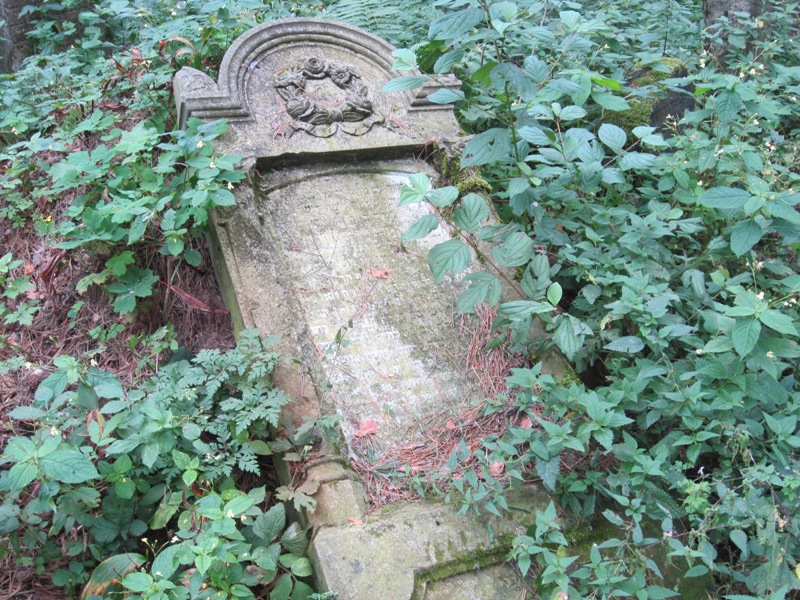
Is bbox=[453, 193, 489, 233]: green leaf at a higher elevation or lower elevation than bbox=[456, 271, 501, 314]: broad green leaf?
higher

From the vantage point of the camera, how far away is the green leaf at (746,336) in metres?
2.81

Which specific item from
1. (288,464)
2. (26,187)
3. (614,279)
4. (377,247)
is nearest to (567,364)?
(614,279)

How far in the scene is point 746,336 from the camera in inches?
111

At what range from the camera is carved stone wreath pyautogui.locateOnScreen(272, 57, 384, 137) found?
415cm

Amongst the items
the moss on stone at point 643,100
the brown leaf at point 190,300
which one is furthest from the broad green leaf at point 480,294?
the moss on stone at point 643,100

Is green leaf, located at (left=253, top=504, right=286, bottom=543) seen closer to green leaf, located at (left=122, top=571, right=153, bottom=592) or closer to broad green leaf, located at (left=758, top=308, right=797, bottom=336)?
green leaf, located at (left=122, top=571, right=153, bottom=592)

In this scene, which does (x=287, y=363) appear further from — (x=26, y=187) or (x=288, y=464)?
(x=26, y=187)

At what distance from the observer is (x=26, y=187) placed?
14.4 feet

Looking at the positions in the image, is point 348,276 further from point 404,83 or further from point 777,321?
point 777,321

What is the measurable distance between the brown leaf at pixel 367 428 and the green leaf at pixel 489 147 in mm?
1302

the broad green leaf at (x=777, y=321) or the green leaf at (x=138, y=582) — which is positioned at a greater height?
the broad green leaf at (x=777, y=321)

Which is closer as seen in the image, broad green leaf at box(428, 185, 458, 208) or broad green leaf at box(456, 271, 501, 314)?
broad green leaf at box(428, 185, 458, 208)

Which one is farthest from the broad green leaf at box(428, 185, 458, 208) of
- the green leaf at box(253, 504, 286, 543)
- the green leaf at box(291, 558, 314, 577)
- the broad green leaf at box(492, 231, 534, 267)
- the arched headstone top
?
the green leaf at box(291, 558, 314, 577)

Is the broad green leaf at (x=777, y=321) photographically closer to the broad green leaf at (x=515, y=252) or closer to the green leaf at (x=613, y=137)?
the broad green leaf at (x=515, y=252)
